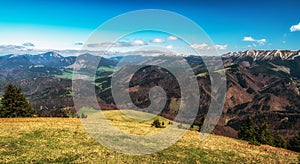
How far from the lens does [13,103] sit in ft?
273

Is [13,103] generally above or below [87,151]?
below

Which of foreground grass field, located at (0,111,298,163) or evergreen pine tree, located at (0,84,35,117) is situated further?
evergreen pine tree, located at (0,84,35,117)

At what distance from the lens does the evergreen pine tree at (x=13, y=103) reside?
82.7 meters

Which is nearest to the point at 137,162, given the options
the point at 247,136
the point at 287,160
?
the point at 287,160

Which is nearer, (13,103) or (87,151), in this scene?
(87,151)

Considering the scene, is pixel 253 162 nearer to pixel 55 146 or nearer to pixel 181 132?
pixel 181 132

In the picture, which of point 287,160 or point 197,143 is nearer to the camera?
point 287,160

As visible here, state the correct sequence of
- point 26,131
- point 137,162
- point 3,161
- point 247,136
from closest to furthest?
point 3,161 < point 137,162 < point 26,131 < point 247,136

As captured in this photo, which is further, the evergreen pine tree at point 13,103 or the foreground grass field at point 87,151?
the evergreen pine tree at point 13,103

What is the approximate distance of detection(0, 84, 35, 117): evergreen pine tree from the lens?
82.7m

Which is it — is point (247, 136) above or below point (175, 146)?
below

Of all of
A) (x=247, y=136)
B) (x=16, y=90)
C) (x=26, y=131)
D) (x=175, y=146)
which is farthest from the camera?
(x=247, y=136)

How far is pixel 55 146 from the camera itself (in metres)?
35.4

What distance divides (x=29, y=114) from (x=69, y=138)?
53.1m
